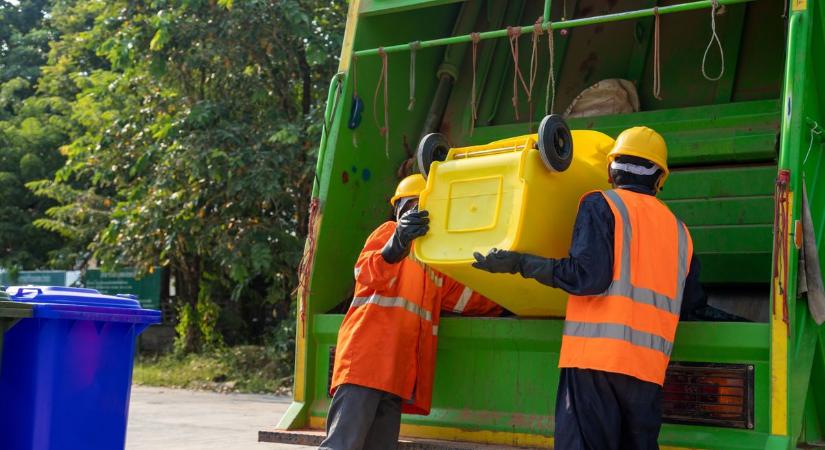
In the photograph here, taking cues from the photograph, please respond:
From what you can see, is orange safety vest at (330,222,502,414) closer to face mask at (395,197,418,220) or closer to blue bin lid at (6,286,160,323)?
face mask at (395,197,418,220)

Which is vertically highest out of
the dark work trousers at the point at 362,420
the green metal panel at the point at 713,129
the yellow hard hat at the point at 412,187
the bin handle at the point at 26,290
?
the green metal panel at the point at 713,129

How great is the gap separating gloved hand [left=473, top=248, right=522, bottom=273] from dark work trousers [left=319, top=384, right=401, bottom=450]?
2.67ft

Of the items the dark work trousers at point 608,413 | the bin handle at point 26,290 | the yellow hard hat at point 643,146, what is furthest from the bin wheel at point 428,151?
the bin handle at point 26,290

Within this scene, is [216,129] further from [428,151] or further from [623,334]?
Answer: [623,334]

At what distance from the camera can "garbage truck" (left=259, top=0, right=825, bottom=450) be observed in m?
3.08

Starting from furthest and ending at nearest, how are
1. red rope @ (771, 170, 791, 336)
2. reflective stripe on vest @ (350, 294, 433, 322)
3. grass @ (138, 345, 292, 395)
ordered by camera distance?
1. grass @ (138, 345, 292, 395)
2. reflective stripe on vest @ (350, 294, 433, 322)
3. red rope @ (771, 170, 791, 336)

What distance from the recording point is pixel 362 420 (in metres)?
3.62

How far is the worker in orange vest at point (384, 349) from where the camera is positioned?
11.9 feet

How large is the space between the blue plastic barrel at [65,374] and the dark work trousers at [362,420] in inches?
31.0

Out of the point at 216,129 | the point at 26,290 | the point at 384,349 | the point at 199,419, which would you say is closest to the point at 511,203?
the point at 384,349

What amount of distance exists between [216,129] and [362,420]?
693 cm

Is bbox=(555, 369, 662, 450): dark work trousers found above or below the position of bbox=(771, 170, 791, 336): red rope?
below

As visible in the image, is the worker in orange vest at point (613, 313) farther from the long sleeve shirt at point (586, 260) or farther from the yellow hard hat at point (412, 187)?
the yellow hard hat at point (412, 187)

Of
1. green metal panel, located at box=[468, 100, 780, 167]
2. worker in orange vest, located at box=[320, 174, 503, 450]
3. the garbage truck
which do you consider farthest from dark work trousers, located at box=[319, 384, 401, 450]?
green metal panel, located at box=[468, 100, 780, 167]
